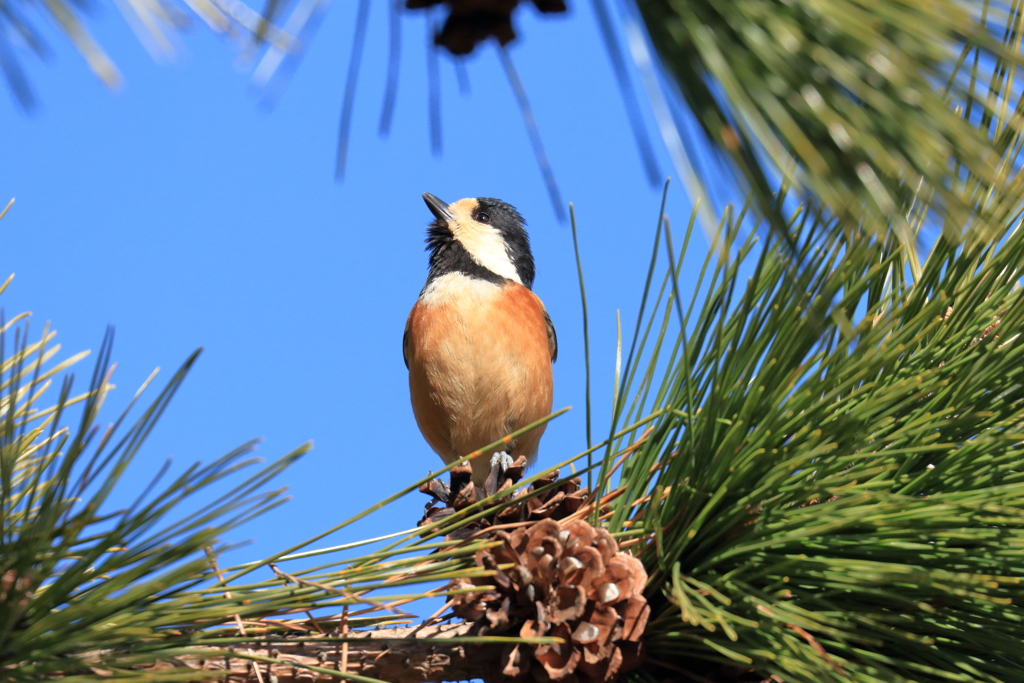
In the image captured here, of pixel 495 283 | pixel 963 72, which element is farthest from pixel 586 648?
pixel 495 283

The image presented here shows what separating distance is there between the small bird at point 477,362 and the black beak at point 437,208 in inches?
23.3

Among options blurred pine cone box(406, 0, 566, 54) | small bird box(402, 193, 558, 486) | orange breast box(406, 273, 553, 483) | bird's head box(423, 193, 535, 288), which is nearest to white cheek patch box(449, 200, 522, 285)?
bird's head box(423, 193, 535, 288)

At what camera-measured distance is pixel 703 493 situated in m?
1.44

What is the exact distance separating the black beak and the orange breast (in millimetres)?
941

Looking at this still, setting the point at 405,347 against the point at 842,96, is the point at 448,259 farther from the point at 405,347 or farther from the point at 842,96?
the point at 842,96

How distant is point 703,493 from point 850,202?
0.71 meters

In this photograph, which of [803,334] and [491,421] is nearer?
[803,334]

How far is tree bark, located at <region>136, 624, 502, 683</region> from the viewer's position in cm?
139

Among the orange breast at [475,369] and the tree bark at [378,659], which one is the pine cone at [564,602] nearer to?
the tree bark at [378,659]

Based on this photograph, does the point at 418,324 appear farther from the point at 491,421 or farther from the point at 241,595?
the point at 241,595

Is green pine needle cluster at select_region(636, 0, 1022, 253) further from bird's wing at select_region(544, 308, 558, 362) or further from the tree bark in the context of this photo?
bird's wing at select_region(544, 308, 558, 362)

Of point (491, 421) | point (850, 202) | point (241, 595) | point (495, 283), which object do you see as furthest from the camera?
point (495, 283)

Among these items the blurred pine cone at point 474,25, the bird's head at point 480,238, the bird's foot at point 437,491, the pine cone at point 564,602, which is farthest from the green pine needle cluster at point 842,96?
the bird's head at point 480,238

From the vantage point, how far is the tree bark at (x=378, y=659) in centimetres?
139
